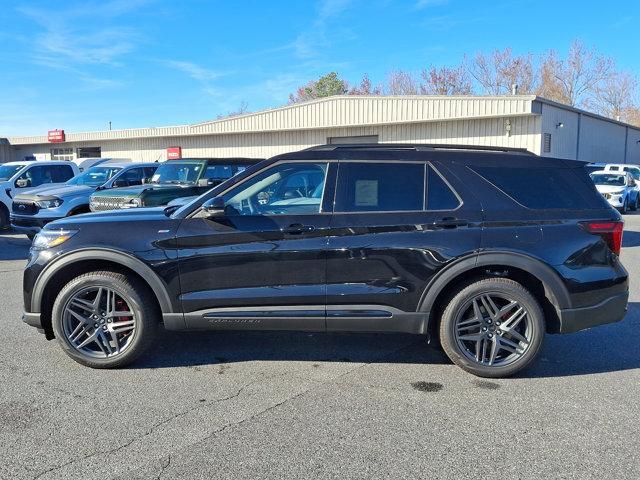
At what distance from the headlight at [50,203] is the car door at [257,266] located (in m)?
8.25

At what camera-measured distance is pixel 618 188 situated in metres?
18.4

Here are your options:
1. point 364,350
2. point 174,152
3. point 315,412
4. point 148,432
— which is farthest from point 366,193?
point 174,152

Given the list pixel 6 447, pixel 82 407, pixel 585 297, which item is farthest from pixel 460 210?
pixel 6 447

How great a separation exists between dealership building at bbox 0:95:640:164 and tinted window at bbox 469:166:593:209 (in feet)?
50.1

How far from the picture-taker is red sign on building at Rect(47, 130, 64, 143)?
3566 cm

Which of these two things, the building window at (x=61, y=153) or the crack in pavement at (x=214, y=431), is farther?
the building window at (x=61, y=153)

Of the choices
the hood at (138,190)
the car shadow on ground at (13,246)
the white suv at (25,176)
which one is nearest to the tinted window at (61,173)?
the white suv at (25,176)

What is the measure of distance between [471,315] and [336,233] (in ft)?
4.29

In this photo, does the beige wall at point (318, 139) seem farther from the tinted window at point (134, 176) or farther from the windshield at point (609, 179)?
the tinted window at point (134, 176)

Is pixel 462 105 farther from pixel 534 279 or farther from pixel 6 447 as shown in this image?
pixel 6 447

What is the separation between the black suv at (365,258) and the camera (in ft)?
13.4

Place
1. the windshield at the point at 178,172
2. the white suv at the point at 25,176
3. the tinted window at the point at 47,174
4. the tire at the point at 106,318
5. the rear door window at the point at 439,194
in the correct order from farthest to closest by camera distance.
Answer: the tinted window at the point at 47,174 < the white suv at the point at 25,176 < the windshield at the point at 178,172 < the tire at the point at 106,318 < the rear door window at the point at 439,194

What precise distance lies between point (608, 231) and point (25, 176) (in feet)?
46.4

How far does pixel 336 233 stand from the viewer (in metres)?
4.08
